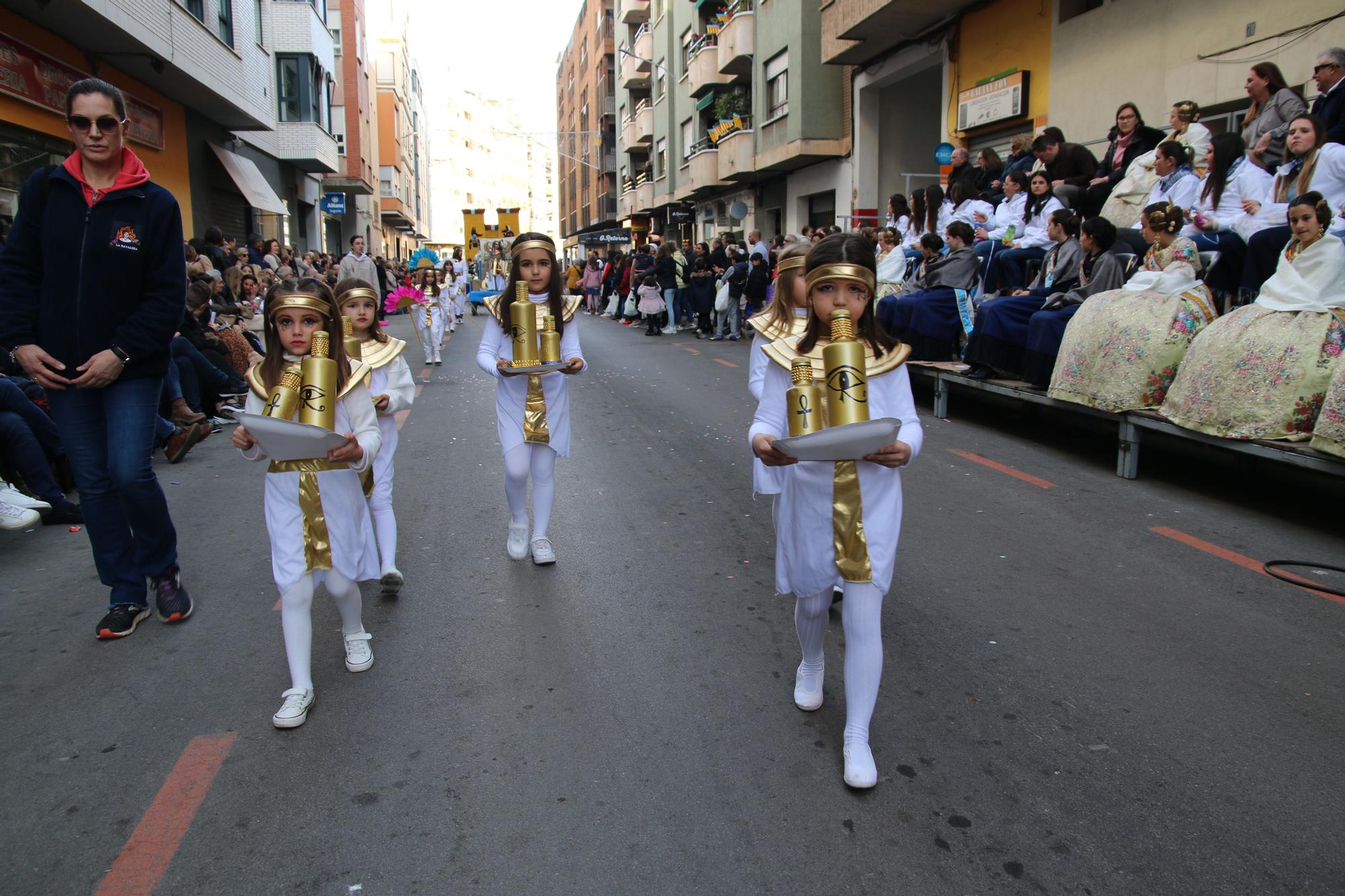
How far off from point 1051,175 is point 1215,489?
5.97m

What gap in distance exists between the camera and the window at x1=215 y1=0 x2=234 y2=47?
20.7 m

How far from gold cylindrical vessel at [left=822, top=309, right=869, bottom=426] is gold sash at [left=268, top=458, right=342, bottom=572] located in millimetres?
1807

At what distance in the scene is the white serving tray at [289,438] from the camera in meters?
3.02

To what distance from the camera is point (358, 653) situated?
4.04 meters

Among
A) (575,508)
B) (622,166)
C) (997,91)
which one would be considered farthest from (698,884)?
(622,166)

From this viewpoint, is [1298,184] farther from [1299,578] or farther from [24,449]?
[24,449]

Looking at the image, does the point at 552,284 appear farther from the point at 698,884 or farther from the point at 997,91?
the point at 997,91

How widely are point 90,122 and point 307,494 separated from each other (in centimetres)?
184

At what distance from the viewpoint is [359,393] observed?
375 cm

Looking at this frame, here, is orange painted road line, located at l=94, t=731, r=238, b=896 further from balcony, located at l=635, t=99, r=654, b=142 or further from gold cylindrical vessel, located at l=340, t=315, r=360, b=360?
balcony, located at l=635, t=99, r=654, b=142

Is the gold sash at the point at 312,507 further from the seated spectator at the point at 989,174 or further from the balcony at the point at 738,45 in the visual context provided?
the balcony at the point at 738,45

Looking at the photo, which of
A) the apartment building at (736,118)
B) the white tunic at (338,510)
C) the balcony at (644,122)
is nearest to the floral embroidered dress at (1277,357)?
the white tunic at (338,510)

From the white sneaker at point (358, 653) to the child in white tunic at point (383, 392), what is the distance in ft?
2.39

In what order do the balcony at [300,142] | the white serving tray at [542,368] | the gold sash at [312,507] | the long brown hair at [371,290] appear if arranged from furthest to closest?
the balcony at [300,142], the long brown hair at [371,290], the white serving tray at [542,368], the gold sash at [312,507]
